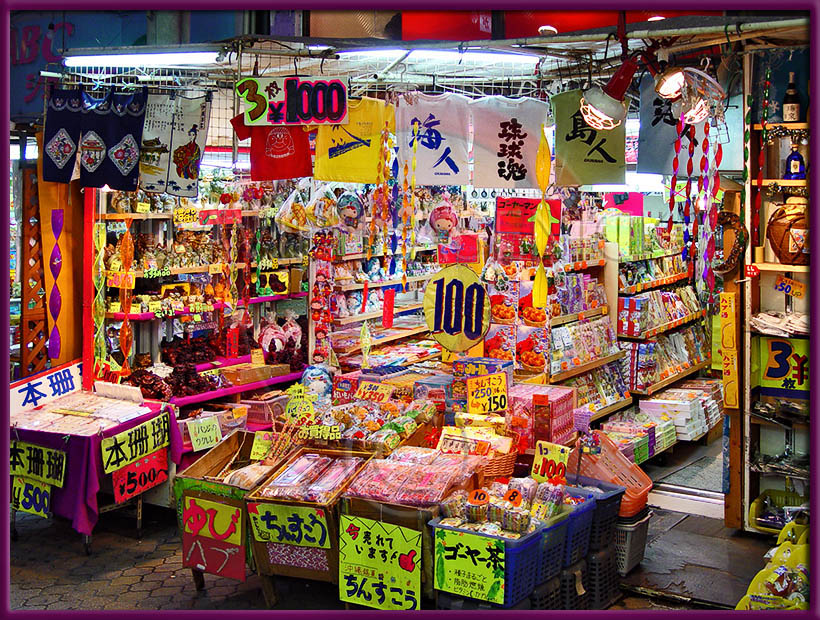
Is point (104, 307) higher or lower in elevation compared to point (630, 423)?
higher

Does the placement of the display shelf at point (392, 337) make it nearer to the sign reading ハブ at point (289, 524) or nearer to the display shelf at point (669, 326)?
the display shelf at point (669, 326)

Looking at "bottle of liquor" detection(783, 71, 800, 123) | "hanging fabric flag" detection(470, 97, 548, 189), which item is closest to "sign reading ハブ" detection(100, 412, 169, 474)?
"hanging fabric flag" detection(470, 97, 548, 189)

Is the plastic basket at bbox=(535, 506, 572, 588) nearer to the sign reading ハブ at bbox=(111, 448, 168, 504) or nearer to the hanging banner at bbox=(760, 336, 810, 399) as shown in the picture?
the hanging banner at bbox=(760, 336, 810, 399)

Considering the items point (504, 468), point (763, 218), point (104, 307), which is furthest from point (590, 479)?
point (104, 307)

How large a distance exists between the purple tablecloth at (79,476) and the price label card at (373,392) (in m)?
Answer: 1.71

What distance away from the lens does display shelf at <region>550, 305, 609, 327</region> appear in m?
8.18

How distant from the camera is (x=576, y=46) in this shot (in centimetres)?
629

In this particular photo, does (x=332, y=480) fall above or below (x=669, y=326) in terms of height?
below

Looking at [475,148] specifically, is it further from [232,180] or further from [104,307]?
[104,307]

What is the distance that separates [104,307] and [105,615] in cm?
333

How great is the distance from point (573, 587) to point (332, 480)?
4.94 ft

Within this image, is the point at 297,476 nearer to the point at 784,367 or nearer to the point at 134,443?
the point at 134,443

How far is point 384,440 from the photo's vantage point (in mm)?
5758

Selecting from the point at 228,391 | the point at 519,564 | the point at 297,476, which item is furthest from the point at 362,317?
the point at 519,564
